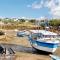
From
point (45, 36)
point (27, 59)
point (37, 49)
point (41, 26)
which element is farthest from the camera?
point (41, 26)

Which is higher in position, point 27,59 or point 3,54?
point 3,54

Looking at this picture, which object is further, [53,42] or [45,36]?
[45,36]

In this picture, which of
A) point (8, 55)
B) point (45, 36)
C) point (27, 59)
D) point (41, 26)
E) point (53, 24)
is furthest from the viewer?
point (53, 24)

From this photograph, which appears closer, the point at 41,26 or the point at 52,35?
the point at 52,35

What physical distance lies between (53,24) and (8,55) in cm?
7809

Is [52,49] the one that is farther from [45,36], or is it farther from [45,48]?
Result: [45,36]

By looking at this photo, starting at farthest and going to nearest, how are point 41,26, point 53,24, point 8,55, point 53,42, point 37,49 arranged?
point 53,24 → point 41,26 → point 37,49 → point 53,42 → point 8,55

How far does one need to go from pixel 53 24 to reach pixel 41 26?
1172 centimetres

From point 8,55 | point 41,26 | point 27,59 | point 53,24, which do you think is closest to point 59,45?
point 27,59

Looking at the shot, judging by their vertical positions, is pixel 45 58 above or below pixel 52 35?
below

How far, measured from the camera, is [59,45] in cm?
2614

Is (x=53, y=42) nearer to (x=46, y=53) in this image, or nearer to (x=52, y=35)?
(x=46, y=53)

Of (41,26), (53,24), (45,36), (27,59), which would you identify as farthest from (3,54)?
(53,24)

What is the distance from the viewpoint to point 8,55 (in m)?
16.6
